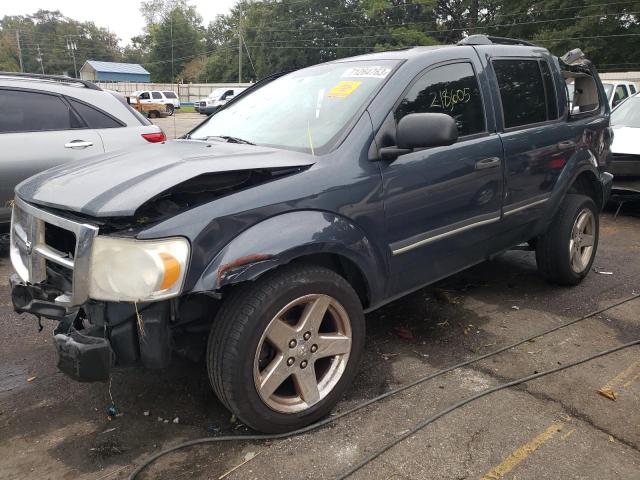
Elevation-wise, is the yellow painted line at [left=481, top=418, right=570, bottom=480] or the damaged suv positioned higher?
the damaged suv

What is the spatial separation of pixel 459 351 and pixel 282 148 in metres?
1.72

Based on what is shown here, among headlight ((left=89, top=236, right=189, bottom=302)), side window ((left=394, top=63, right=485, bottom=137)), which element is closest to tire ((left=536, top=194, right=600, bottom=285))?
side window ((left=394, top=63, right=485, bottom=137))

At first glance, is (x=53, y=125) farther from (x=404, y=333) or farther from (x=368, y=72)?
(x=404, y=333)

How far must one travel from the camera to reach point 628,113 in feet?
26.9

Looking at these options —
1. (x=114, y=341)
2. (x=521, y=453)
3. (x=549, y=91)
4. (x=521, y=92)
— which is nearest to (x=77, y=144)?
(x=114, y=341)

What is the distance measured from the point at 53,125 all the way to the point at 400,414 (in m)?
4.36

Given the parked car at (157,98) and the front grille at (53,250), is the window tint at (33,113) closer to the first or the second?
the front grille at (53,250)

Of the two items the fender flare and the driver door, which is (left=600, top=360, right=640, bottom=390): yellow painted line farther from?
the fender flare

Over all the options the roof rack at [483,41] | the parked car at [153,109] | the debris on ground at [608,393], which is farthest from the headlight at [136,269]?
the parked car at [153,109]

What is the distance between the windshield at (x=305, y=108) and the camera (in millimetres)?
2869

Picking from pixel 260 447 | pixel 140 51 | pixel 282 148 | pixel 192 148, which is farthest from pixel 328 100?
pixel 140 51

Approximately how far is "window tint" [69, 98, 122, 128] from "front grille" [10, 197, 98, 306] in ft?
9.38

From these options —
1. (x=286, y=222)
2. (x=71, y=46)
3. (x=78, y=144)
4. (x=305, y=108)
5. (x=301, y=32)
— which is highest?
(x=71, y=46)

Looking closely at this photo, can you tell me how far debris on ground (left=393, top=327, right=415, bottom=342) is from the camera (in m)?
3.57
